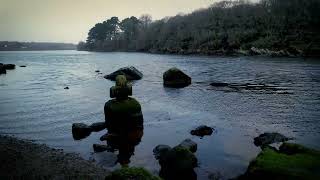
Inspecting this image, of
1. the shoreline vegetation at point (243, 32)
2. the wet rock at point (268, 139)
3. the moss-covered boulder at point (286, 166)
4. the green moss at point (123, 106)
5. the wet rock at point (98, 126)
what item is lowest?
the wet rock at point (98, 126)

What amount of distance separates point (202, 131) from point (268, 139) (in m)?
4.72

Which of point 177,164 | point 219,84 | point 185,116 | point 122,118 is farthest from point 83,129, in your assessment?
point 219,84

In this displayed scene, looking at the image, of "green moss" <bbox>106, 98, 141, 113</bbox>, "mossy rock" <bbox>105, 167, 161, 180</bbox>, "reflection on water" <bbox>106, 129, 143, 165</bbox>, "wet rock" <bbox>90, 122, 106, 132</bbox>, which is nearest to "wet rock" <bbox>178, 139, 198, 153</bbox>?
"reflection on water" <bbox>106, 129, 143, 165</bbox>

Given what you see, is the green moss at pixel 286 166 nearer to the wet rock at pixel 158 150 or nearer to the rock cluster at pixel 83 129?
the wet rock at pixel 158 150

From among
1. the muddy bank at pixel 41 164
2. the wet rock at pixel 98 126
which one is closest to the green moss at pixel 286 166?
the muddy bank at pixel 41 164

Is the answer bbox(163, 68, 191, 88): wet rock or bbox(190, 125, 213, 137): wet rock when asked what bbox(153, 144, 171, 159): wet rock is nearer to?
bbox(190, 125, 213, 137): wet rock

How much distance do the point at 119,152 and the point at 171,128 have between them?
599 cm

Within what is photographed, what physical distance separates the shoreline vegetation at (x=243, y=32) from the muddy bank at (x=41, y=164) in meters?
88.6

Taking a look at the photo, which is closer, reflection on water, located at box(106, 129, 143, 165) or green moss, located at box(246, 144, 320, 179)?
green moss, located at box(246, 144, 320, 179)

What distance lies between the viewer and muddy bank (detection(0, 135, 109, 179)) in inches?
659

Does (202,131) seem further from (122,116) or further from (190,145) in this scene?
(122,116)

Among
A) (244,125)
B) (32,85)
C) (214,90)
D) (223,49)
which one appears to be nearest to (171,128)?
(244,125)

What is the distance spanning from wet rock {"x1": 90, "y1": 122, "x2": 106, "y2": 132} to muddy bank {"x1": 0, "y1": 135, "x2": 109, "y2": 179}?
15.2ft

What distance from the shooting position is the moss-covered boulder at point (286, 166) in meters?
12.8
